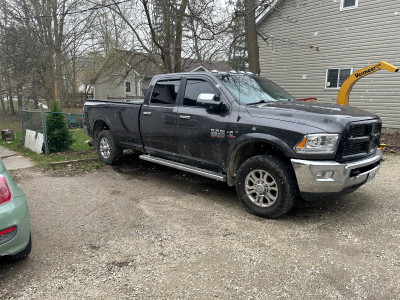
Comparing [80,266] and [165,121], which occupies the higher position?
[165,121]

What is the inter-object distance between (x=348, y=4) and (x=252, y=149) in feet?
37.8

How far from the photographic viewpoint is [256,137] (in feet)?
12.4

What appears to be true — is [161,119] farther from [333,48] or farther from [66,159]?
[333,48]

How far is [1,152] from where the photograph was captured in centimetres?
891

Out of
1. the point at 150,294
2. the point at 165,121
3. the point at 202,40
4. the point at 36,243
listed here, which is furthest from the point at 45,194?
the point at 202,40

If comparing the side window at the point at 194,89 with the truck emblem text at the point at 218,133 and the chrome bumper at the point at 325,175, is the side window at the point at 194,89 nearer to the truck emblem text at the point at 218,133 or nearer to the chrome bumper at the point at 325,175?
the truck emblem text at the point at 218,133

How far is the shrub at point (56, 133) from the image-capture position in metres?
8.39

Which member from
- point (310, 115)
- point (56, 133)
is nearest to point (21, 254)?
point (310, 115)

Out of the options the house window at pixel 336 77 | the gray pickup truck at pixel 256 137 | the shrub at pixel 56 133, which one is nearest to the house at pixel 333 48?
the house window at pixel 336 77

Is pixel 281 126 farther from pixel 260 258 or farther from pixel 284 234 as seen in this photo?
pixel 260 258

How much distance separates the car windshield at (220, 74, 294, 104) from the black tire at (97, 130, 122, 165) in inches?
120

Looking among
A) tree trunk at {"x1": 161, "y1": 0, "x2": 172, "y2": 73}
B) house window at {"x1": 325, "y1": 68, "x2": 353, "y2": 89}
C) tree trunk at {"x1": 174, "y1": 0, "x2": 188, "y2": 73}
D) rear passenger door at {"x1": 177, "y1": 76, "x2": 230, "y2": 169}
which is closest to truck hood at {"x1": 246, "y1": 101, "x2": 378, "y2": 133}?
rear passenger door at {"x1": 177, "y1": 76, "x2": 230, "y2": 169}

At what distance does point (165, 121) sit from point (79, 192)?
6.28 feet

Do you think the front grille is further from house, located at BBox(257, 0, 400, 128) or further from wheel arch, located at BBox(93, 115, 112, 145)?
house, located at BBox(257, 0, 400, 128)
